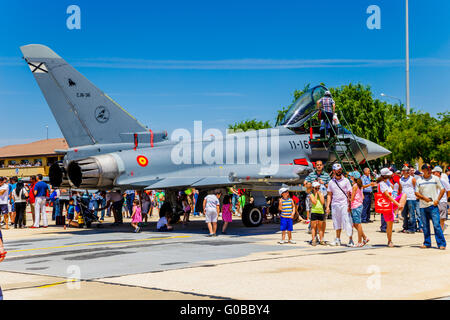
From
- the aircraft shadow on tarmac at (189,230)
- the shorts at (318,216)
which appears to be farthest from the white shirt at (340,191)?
the aircraft shadow on tarmac at (189,230)

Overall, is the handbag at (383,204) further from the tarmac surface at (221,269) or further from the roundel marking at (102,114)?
the roundel marking at (102,114)

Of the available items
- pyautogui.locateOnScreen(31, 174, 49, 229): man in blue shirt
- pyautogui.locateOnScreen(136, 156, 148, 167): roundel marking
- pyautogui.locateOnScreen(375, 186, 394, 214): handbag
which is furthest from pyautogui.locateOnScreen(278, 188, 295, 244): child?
pyautogui.locateOnScreen(31, 174, 49, 229): man in blue shirt

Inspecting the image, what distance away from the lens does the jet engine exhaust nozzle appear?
52.5ft

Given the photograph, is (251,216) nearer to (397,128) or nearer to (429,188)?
(429,188)

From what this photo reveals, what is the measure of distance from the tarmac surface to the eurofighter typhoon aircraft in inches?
109

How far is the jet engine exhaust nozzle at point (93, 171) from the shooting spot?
1602 cm

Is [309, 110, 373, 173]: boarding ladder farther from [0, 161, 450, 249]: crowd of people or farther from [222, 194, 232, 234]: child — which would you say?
[222, 194, 232, 234]: child

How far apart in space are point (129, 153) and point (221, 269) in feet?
29.7

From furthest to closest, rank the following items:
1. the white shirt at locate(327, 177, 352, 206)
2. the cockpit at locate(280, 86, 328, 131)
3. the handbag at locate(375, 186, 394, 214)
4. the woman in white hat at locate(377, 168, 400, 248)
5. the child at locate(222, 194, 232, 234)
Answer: the cockpit at locate(280, 86, 328, 131) < the child at locate(222, 194, 232, 234) < the handbag at locate(375, 186, 394, 214) < the white shirt at locate(327, 177, 352, 206) < the woman in white hat at locate(377, 168, 400, 248)

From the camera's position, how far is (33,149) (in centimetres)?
8450

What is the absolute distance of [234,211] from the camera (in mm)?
26906

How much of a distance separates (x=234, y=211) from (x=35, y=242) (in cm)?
1385
